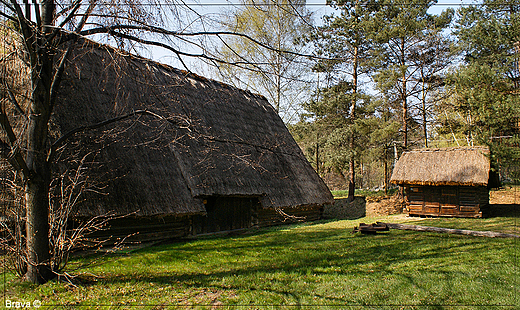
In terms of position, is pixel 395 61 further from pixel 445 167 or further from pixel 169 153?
pixel 169 153

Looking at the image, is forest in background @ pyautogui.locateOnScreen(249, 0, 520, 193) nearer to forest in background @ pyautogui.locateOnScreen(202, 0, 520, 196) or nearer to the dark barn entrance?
forest in background @ pyautogui.locateOnScreen(202, 0, 520, 196)

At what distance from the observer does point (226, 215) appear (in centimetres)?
1302

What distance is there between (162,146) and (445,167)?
13734 mm

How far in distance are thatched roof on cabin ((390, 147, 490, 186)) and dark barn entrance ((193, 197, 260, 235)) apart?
26.2ft

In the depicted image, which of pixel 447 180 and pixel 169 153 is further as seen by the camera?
pixel 447 180

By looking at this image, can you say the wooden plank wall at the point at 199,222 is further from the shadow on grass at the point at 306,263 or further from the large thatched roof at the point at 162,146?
the shadow on grass at the point at 306,263

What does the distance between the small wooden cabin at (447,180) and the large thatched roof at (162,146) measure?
4.85 m

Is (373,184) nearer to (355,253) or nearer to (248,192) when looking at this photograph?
(248,192)

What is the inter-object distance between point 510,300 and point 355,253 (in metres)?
3.32

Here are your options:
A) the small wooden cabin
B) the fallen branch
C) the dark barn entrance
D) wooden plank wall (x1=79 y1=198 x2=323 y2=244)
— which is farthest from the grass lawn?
the small wooden cabin

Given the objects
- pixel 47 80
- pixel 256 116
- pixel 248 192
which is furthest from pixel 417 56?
pixel 47 80

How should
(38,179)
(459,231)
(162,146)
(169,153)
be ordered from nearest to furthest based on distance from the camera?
(38,179) → (459,231) → (162,146) → (169,153)

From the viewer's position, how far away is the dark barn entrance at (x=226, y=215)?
40.1 ft

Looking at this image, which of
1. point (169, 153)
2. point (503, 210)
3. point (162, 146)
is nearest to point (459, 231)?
point (169, 153)
